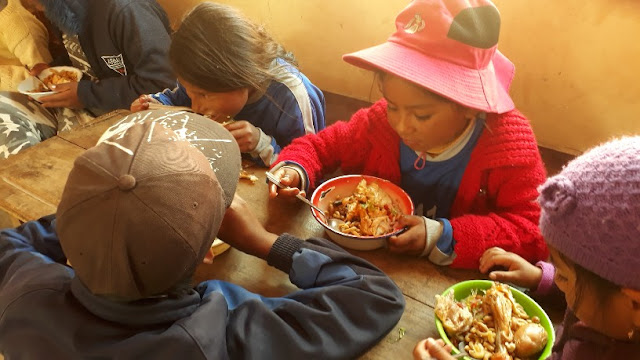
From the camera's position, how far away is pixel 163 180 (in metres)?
0.72

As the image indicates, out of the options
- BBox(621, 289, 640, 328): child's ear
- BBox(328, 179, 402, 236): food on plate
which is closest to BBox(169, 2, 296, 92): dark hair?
BBox(328, 179, 402, 236): food on plate

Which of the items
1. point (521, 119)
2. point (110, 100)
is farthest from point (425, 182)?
point (110, 100)

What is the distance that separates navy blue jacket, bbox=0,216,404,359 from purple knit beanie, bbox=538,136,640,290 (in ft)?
1.21

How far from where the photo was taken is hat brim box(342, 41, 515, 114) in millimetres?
1116

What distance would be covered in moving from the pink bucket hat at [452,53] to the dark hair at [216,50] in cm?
45

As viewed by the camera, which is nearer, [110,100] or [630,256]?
[630,256]

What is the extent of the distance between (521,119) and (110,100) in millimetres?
1628

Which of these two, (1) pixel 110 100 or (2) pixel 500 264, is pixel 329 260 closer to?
(2) pixel 500 264

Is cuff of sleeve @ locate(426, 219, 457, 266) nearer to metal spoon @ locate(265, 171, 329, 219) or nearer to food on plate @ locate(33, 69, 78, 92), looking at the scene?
metal spoon @ locate(265, 171, 329, 219)

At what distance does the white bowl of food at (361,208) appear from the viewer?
1.15m

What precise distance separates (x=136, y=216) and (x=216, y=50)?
0.87 metres

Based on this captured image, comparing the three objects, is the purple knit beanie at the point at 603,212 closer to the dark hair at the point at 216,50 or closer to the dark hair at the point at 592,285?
the dark hair at the point at 592,285

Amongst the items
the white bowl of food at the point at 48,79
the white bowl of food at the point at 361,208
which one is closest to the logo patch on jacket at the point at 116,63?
the white bowl of food at the point at 48,79

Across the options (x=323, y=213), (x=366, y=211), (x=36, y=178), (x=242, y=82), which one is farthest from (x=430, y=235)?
(x=36, y=178)
